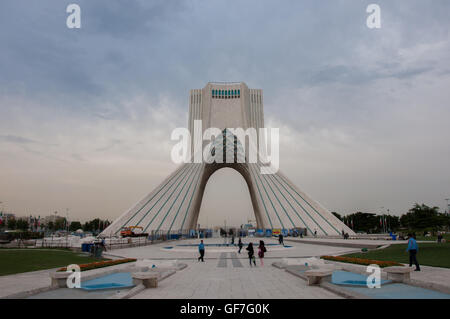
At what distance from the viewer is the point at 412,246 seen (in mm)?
7668

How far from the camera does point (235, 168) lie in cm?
4009

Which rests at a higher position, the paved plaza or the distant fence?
the paved plaza

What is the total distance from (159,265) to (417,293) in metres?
6.37

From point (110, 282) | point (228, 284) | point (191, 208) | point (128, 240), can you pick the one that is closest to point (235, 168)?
point (191, 208)

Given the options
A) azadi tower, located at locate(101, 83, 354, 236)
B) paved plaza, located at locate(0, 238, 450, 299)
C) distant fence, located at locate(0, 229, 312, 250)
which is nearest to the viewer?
paved plaza, located at locate(0, 238, 450, 299)

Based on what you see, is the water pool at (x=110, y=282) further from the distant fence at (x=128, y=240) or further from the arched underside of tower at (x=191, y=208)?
the arched underside of tower at (x=191, y=208)

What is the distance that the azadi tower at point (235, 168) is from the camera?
24875 millimetres

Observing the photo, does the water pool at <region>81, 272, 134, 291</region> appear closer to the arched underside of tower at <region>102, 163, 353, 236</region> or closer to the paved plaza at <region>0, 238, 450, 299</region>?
the paved plaza at <region>0, 238, 450, 299</region>

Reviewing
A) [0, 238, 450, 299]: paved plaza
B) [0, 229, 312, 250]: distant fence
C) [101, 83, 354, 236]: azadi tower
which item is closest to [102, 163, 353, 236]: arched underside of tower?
[101, 83, 354, 236]: azadi tower

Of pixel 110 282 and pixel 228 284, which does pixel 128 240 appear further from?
pixel 228 284

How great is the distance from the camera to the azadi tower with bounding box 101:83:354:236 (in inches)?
979

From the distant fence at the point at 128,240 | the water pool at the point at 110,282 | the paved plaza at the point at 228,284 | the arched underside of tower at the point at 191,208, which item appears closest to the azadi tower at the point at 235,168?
the arched underside of tower at the point at 191,208
